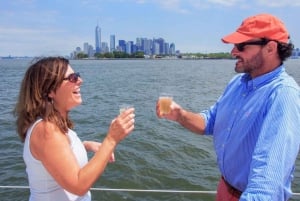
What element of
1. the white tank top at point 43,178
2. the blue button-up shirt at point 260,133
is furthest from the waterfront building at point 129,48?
the white tank top at point 43,178

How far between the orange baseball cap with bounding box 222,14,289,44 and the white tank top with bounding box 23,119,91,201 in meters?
1.16

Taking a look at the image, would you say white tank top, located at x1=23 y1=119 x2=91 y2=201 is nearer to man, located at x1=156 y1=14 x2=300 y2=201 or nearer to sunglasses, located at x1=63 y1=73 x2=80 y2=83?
sunglasses, located at x1=63 y1=73 x2=80 y2=83

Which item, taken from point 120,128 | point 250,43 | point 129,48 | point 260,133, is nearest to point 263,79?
point 250,43

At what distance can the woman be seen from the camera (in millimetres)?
2123

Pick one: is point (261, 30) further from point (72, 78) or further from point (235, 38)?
point (72, 78)

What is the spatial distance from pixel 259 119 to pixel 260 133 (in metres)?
0.21

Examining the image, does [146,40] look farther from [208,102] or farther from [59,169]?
[59,169]

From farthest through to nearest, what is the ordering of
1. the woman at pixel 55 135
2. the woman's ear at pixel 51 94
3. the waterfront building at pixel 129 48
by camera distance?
the waterfront building at pixel 129 48
the woman's ear at pixel 51 94
the woman at pixel 55 135

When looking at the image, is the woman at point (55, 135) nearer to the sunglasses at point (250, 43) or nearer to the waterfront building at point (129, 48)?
the sunglasses at point (250, 43)

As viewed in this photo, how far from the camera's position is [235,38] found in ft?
7.48

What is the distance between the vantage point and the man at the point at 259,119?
187 centimetres

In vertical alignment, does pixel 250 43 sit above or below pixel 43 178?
above

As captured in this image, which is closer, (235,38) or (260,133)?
(260,133)

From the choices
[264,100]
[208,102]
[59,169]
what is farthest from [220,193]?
[208,102]
